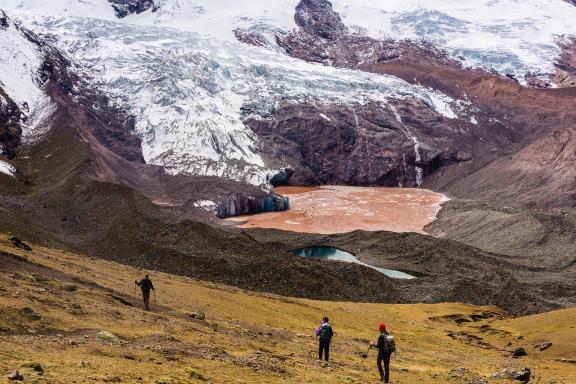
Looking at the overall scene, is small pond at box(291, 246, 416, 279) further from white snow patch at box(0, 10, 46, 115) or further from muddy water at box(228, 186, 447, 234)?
white snow patch at box(0, 10, 46, 115)

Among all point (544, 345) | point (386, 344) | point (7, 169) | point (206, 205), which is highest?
point (7, 169)

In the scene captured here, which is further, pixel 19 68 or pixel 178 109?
pixel 178 109

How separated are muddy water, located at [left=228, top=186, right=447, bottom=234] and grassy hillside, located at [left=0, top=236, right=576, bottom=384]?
72.0 m

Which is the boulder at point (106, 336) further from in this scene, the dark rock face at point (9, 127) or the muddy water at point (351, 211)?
the muddy water at point (351, 211)

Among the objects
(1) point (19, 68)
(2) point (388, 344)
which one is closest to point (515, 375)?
(2) point (388, 344)

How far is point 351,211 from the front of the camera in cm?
14788

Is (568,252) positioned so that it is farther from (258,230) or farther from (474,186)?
(474,186)

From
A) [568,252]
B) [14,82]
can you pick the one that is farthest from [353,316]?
[14,82]

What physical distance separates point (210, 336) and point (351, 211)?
4765 inches

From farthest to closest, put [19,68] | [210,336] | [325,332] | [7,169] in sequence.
A: [19,68]
[7,169]
[210,336]
[325,332]

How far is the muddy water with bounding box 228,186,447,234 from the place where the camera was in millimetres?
129250

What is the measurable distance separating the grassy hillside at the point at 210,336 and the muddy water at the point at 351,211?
72.0m

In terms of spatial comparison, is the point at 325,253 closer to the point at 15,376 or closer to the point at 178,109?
the point at 178,109

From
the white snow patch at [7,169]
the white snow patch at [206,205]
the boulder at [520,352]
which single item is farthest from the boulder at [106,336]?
the white snow patch at [206,205]
